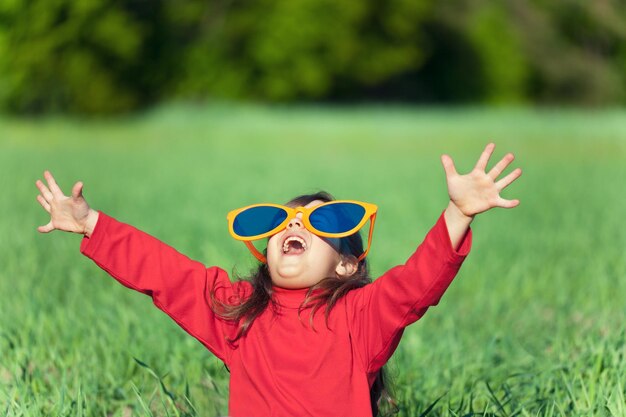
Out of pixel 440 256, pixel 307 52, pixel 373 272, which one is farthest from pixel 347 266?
pixel 307 52

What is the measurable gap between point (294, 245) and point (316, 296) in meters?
0.15

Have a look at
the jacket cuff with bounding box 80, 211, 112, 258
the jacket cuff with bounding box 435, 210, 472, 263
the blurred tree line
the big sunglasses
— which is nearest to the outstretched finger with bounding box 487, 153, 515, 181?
the jacket cuff with bounding box 435, 210, 472, 263

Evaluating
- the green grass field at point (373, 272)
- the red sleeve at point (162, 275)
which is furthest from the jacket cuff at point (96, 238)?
the green grass field at point (373, 272)

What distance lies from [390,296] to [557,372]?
132 cm

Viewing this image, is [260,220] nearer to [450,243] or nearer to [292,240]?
[292,240]

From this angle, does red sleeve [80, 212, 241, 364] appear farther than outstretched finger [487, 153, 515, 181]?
Yes

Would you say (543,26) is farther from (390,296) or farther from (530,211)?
(390,296)

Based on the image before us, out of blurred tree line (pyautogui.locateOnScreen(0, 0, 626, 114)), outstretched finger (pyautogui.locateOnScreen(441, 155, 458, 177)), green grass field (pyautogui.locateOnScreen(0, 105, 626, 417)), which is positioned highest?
blurred tree line (pyautogui.locateOnScreen(0, 0, 626, 114))

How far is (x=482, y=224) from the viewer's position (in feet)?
29.4

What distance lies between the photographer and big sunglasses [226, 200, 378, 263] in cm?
254

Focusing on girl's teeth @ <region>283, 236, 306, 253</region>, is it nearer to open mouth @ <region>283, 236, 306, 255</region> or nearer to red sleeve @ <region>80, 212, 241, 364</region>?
open mouth @ <region>283, 236, 306, 255</region>

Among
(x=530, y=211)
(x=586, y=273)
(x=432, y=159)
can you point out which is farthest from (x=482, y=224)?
(x=432, y=159)

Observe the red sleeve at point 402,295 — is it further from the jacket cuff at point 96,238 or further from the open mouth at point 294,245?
the jacket cuff at point 96,238

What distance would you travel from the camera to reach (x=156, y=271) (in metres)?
2.65
